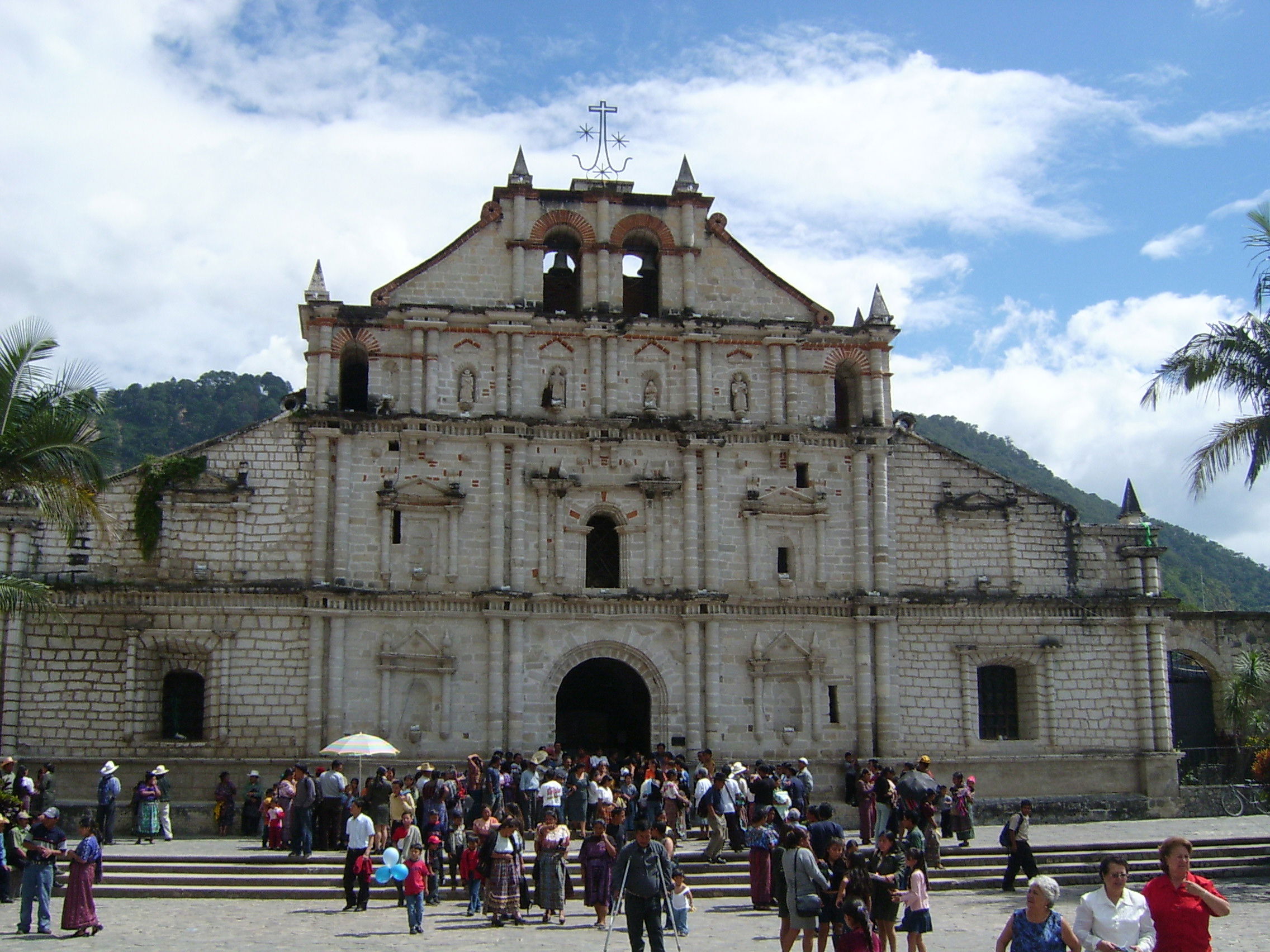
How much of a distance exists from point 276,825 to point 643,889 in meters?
12.2

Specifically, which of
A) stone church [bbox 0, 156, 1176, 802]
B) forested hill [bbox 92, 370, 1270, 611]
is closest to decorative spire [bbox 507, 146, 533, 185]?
stone church [bbox 0, 156, 1176, 802]

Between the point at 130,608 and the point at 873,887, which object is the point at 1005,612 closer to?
the point at 873,887

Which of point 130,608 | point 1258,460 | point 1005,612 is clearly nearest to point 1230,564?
point 1005,612

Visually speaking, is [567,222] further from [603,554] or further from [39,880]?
[39,880]

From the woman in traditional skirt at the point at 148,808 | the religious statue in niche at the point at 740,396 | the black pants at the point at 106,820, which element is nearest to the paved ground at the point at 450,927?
the black pants at the point at 106,820

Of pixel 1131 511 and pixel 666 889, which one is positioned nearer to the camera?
pixel 666 889

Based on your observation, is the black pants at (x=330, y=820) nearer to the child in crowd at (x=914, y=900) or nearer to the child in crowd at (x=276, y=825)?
the child in crowd at (x=276, y=825)

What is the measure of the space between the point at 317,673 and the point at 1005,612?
16.5 metres

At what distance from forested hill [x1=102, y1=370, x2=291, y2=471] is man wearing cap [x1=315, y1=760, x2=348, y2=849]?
6685cm

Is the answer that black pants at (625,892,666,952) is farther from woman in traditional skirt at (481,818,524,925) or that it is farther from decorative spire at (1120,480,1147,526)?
decorative spire at (1120,480,1147,526)

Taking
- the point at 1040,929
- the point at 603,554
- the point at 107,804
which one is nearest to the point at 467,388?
the point at 603,554

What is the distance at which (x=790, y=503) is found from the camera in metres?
31.4

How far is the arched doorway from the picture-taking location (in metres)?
31.9

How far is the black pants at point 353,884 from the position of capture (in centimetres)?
1963
